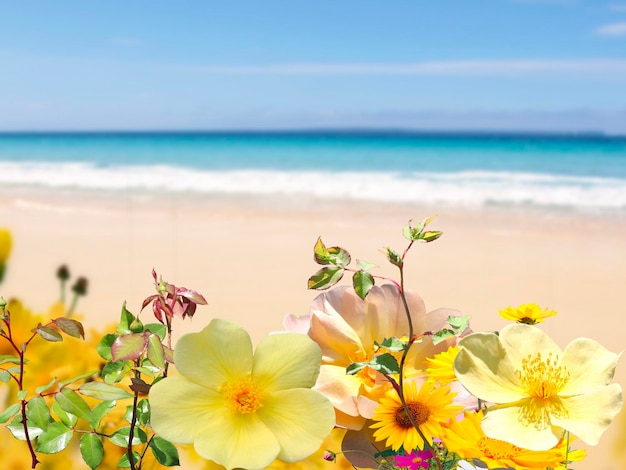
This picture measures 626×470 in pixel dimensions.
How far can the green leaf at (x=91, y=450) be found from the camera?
436 millimetres

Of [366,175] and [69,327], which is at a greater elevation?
[69,327]

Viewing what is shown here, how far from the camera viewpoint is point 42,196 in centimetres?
932

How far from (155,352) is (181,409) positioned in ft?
0.11

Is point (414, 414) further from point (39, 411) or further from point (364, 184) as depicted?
point (364, 184)

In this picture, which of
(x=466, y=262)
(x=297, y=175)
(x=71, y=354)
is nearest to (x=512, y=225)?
(x=466, y=262)

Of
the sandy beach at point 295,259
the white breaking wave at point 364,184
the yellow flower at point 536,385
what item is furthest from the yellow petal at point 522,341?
the white breaking wave at point 364,184

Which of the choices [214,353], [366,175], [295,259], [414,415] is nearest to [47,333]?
[214,353]

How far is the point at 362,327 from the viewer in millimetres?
496

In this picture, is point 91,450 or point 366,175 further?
point 366,175

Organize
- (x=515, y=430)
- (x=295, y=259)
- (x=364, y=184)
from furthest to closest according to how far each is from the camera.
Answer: (x=364, y=184) → (x=295, y=259) → (x=515, y=430)

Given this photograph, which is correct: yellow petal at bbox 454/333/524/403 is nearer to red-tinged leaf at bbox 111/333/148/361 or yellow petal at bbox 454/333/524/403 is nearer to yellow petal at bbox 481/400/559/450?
yellow petal at bbox 481/400/559/450

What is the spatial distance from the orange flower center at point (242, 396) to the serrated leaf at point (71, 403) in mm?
75

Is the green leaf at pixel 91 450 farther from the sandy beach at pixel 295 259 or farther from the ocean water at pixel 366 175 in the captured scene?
the ocean water at pixel 366 175

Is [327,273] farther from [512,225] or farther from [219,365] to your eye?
[512,225]
